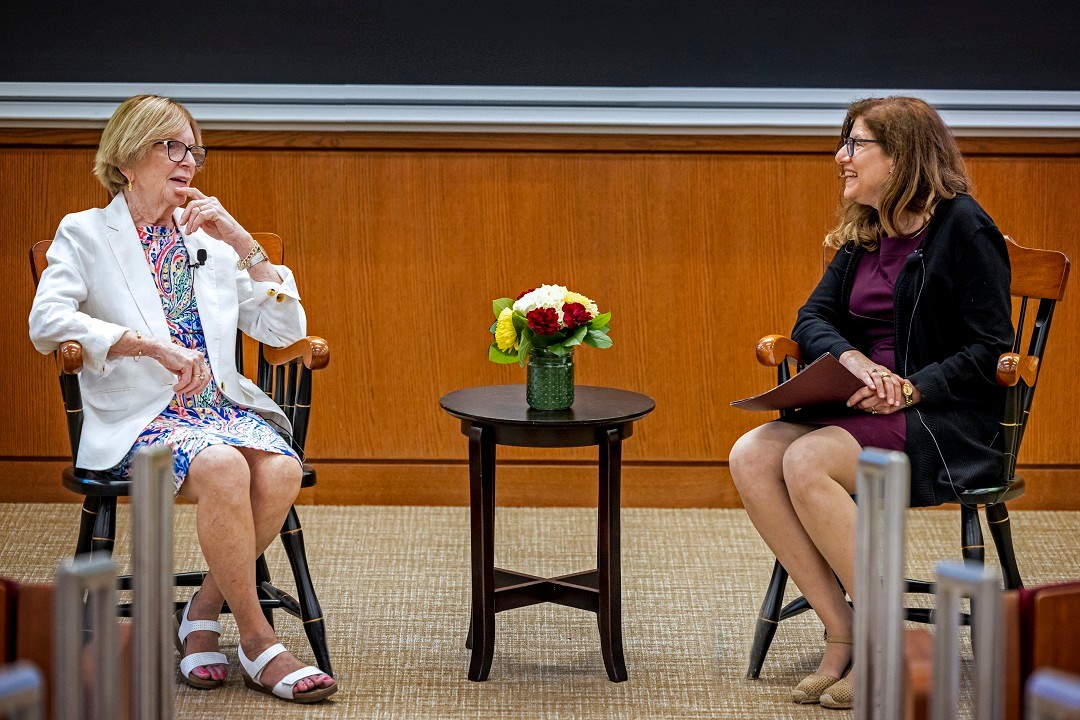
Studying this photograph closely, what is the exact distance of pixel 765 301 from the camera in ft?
12.0

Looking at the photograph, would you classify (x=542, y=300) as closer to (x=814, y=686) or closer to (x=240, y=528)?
(x=240, y=528)

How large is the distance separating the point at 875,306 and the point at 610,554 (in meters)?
0.79

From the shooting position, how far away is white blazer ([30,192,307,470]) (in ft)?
7.71

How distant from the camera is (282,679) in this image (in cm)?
233

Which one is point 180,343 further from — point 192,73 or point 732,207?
point 732,207

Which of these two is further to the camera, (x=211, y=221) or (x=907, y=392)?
(x=211, y=221)

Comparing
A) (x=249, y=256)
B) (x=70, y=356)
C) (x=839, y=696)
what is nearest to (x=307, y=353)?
(x=249, y=256)

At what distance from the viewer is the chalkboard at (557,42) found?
11.4ft

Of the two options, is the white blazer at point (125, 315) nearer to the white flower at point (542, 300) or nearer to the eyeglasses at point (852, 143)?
the white flower at point (542, 300)

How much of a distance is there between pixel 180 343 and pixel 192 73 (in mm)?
1287

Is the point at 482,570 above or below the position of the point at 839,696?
above

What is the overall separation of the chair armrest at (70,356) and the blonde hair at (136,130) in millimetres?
453

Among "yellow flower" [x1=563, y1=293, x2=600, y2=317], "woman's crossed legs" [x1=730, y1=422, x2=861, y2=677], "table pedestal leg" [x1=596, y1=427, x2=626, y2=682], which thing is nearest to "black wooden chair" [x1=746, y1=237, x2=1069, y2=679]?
"woman's crossed legs" [x1=730, y1=422, x2=861, y2=677]

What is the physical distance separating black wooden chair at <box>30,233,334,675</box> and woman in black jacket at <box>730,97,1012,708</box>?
3.00 feet
